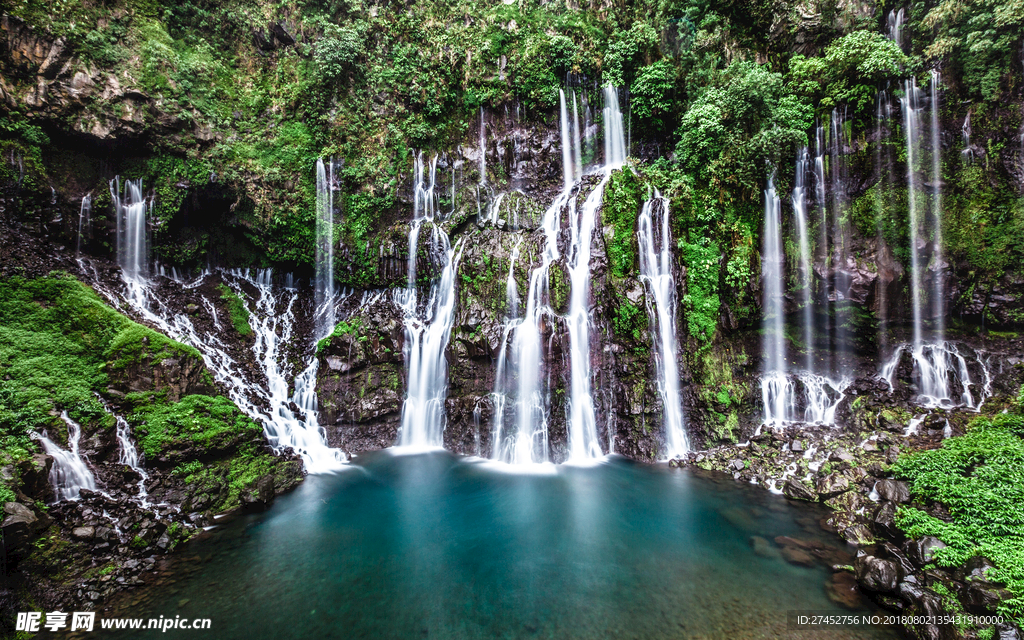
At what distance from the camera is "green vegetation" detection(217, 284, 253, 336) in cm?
1364

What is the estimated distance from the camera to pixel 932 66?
11.8m

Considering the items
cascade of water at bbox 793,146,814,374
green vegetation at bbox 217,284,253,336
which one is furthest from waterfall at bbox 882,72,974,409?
green vegetation at bbox 217,284,253,336

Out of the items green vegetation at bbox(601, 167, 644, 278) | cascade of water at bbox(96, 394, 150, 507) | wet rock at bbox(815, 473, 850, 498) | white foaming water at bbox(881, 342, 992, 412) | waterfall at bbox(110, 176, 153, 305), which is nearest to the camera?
cascade of water at bbox(96, 394, 150, 507)

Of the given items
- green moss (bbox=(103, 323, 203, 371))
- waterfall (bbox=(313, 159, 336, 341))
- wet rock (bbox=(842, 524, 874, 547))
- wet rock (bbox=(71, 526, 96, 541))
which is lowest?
wet rock (bbox=(842, 524, 874, 547))

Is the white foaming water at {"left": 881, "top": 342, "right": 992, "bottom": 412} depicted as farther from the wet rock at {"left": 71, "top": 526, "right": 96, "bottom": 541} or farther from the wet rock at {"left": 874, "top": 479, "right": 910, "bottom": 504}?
the wet rock at {"left": 71, "top": 526, "right": 96, "bottom": 541}

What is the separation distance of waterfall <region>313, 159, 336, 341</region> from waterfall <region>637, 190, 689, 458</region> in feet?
36.8

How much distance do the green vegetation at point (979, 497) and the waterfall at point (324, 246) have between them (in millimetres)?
16221

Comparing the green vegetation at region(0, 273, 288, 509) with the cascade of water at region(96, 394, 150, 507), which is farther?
the cascade of water at region(96, 394, 150, 507)

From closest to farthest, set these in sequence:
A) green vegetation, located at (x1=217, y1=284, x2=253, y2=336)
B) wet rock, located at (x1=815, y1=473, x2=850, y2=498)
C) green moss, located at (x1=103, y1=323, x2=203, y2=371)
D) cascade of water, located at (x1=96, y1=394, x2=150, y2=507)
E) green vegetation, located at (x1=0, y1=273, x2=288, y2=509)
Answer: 1. green vegetation, located at (x1=0, y1=273, x2=288, y2=509)
2. cascade of water, located at (x1=96, y1=394, x2=150, y2=507)
3. wet rock, located at (x1=815, y1=473, x2=850, y2=498)
4. green moss, located at (x1=103, y1=323, x2=203, y2=371)
5. green vegetation, located at (x1=217, y1=284, x2=253, y2=336)

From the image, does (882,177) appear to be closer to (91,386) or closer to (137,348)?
(137,348)

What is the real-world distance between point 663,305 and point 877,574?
7469 mm

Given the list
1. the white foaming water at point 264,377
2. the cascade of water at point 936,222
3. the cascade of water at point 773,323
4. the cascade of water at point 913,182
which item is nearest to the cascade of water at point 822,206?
the cascade of water at point 773,323

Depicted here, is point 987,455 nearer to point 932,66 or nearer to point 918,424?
point 918,424

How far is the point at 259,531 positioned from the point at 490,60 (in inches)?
708
